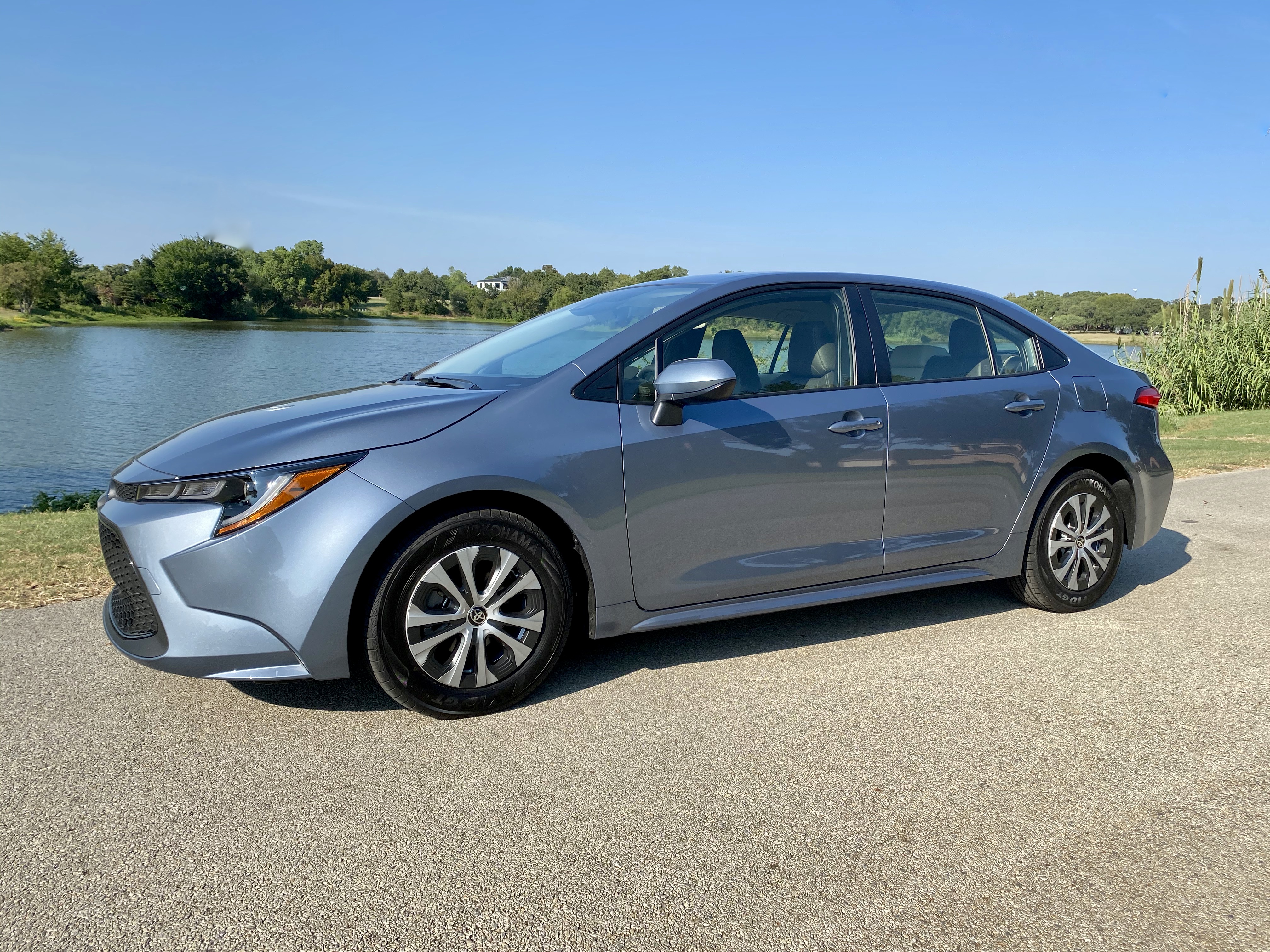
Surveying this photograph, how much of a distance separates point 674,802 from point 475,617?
103 centimetres

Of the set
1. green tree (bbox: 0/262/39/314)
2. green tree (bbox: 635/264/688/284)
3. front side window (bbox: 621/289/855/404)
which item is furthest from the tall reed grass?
green tree (bbox: 0/262/39/314)

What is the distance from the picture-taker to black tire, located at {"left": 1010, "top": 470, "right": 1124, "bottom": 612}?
4.70 m

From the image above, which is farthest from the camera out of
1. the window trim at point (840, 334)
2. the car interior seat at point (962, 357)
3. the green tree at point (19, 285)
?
the green tree at point (19, 285)

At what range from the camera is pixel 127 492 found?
11.0 feet

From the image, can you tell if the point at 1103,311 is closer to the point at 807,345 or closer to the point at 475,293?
the point at 807,345

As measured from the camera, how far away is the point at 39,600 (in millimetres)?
4902

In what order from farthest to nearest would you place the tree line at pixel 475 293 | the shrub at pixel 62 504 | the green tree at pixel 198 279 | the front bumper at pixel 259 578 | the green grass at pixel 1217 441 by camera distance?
the green tree at pixel 198 279, the tree line at pixel 475 293, the green grass at pixel 1217 441, the shrub at pixel 62 504, the front bumper at pixel 259 578

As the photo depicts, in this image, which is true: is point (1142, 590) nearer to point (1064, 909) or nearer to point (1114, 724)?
point (1114, 724)

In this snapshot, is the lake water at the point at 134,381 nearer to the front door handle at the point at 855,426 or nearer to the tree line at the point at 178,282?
the front door handle at the point at 855,426

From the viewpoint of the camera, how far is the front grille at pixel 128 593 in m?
3.25

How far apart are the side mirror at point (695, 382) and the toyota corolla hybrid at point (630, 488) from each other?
17 mm

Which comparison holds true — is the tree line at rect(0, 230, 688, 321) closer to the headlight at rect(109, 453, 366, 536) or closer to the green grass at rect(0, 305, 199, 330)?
the green grass at rect(0, 305, 199, 330)

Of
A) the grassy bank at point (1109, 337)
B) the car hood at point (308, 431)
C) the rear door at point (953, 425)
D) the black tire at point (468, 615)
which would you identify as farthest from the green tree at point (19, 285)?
the rear door at point (953, 425)

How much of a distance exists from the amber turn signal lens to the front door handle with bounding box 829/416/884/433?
204cm
